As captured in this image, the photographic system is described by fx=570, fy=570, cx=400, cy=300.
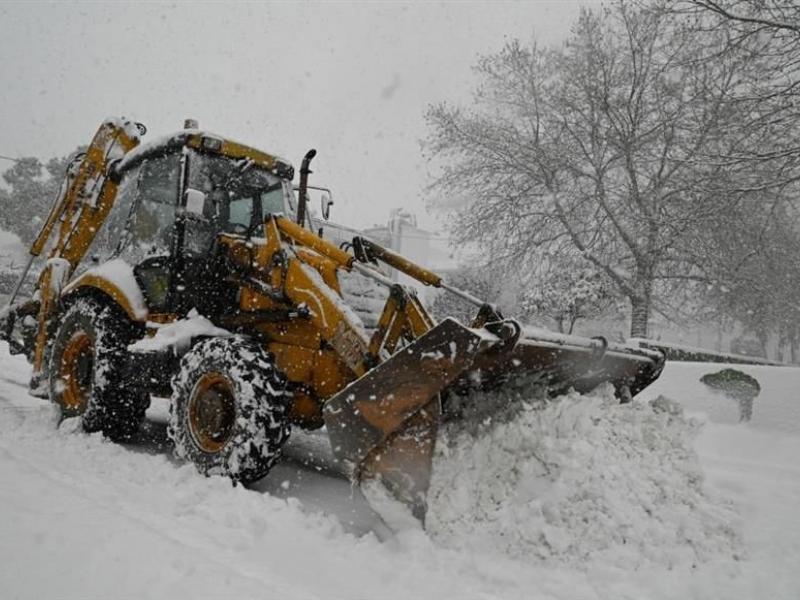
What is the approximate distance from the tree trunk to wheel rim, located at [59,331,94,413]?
12608 mm

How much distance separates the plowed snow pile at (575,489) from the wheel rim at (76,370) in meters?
3.84

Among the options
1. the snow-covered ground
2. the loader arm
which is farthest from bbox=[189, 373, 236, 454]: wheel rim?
the loader arm

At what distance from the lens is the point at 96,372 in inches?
188

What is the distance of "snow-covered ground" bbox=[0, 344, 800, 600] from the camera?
2393 millimetres

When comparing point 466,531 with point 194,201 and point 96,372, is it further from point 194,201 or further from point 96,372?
point 96,372

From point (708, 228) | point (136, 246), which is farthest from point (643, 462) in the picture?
point (708, 228)

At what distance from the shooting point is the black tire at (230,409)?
3473 mm

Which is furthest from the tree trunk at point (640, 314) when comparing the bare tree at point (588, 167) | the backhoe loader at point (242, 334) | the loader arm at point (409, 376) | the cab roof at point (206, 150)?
the loader arm at point (409, 376)

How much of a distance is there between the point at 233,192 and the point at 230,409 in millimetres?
2006

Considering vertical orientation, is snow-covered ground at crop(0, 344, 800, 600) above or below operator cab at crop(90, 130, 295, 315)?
below

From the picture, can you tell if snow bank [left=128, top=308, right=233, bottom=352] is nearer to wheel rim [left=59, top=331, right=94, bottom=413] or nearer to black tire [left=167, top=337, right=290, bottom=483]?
black tire [left=167, top=337, right=290, bottom=483]

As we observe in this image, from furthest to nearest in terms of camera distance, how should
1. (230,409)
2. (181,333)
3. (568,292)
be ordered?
1. (568,292)
2. (181,333)
3. (230,409)

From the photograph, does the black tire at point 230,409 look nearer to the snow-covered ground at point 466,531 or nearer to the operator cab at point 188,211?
the snow-covered ground at point 466,531

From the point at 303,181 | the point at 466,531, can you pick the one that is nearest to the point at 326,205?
the point at 303,181
